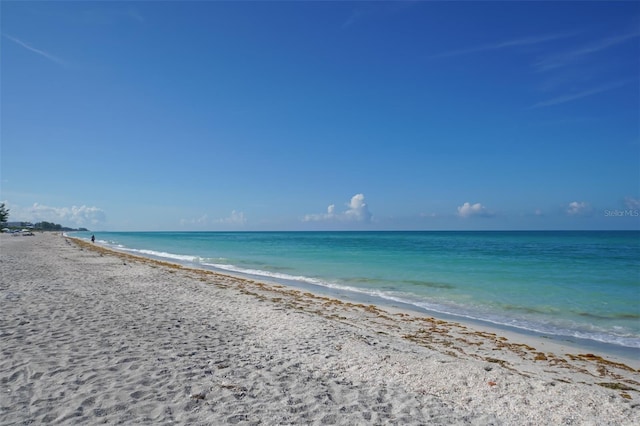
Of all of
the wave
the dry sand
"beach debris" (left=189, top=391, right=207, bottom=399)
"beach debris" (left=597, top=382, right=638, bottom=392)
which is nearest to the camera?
the dry sand

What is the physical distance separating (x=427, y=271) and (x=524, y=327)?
45.2 ft

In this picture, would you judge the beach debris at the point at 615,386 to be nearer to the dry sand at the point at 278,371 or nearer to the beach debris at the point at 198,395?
the dry sand at the point at 278,371

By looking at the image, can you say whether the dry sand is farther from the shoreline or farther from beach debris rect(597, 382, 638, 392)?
the shoreline

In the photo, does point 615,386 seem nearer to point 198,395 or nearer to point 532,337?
point 532,337

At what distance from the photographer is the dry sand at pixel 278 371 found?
16.1ft

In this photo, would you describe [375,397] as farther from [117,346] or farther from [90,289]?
[90,289]

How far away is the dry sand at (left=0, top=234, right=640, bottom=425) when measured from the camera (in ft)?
16.1

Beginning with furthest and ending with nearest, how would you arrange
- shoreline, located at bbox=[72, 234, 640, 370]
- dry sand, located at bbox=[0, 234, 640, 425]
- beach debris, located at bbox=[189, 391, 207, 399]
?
1. shoreline, located at bbox=[72, 234, 640, 370]
2. beach debris, located at bbox=[189, 391, 207, 399]
3. dry sand, located at bbox=[0, 234, 640, 425]

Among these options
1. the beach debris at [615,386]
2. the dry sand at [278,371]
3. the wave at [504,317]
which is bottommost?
the wave at [504,317]

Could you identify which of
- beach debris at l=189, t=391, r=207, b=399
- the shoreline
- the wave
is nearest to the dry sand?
beach debris at l=189, t=391, r=207, b=399

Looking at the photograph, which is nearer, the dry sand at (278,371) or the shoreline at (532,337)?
the dry sand at (278,371)

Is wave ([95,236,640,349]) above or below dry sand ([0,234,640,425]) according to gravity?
below

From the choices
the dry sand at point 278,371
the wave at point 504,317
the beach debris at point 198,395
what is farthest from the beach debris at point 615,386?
the beach debris at point 198,395

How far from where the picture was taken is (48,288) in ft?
44.0
